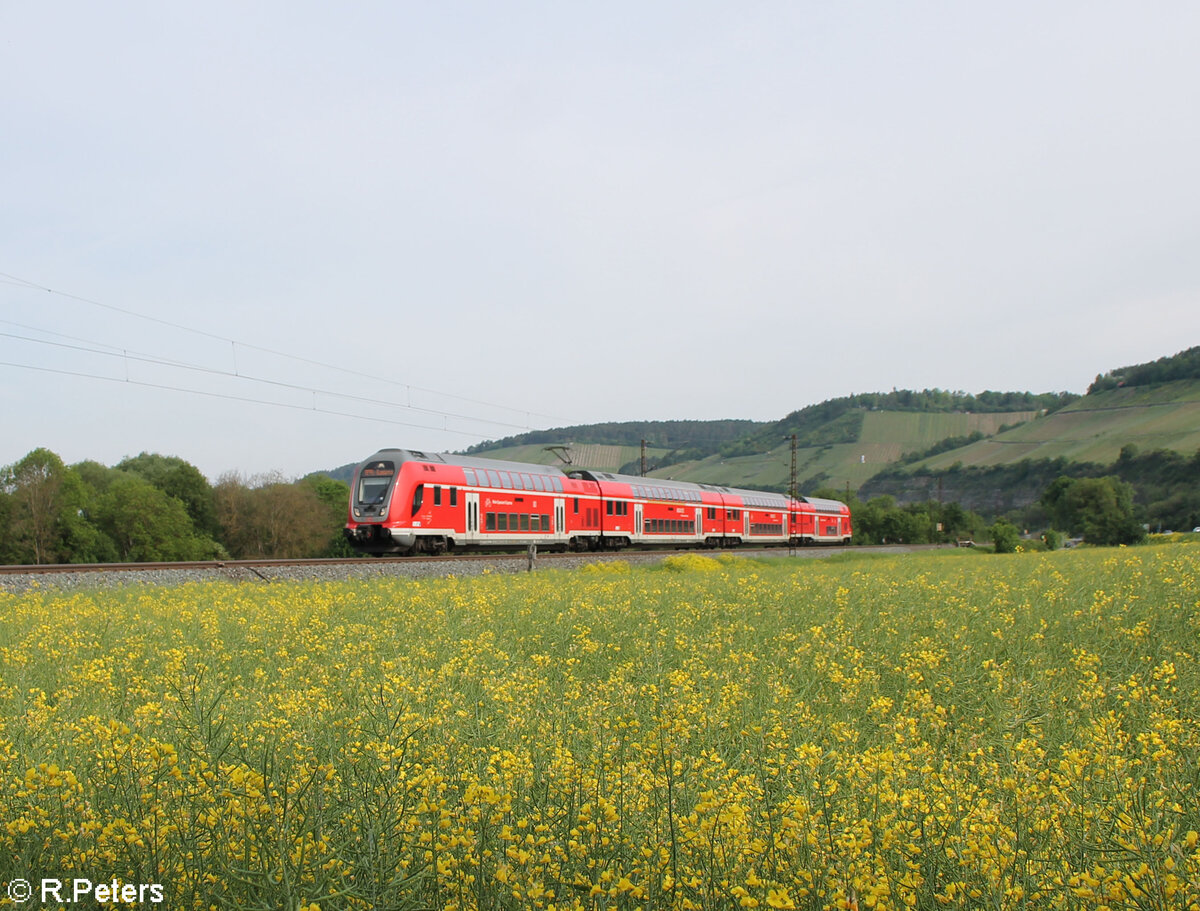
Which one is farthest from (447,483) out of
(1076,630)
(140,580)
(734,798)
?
(734,798)

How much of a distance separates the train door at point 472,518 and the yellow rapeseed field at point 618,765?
18.1 metres

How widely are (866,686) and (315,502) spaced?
61501 mm

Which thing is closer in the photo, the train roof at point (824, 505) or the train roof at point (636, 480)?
the train roof at point (636, 480)

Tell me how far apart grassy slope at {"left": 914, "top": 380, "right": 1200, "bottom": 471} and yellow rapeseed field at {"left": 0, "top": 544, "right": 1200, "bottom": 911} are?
120m

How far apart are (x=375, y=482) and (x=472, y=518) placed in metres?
3.84

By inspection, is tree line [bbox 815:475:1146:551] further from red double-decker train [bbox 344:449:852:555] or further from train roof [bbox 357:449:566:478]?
train roof [bbox 357:449:566:478]

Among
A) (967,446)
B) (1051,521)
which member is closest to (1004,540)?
(1051,521)

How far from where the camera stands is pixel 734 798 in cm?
328

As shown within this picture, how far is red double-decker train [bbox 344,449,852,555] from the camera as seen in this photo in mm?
26266

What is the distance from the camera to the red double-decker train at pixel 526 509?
26.3 m

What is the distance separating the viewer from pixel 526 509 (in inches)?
1262

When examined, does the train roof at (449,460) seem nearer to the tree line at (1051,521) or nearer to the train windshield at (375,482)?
the train windshield at (375,482)

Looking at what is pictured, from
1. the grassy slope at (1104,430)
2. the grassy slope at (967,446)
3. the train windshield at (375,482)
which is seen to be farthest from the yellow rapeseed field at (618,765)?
the grassy slope at (1104,430)

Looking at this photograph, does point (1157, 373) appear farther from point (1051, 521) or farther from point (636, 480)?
point (636, 480)
